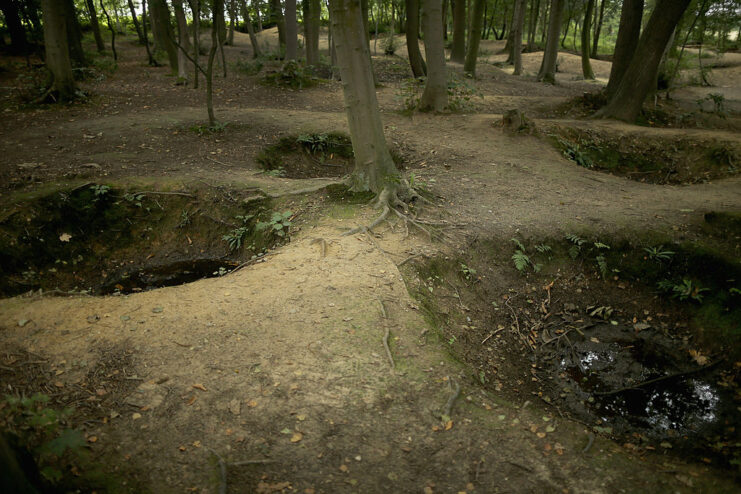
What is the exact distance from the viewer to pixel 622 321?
17.0 ft

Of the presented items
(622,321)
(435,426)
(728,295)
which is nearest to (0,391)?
(435,426)

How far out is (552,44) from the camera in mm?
16281

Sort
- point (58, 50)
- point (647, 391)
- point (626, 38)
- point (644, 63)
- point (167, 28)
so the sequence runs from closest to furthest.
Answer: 1. point (647, 391)
2. point (644, 63)
3. point (58, 50)
4. point (626, 38)
5. point (167, 28)

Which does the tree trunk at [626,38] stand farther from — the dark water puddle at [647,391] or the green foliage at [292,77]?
the green foliage at [292,77]

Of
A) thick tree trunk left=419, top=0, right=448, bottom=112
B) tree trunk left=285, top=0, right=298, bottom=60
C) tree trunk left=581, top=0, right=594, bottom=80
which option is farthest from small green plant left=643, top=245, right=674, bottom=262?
tree trunk left=581, top=0, right=594, bottom=80

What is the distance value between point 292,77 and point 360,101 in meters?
9.03

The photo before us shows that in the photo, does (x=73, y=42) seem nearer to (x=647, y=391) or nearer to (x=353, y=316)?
(x=353, y=316)

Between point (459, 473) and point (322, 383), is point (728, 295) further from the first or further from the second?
point (322, 383)

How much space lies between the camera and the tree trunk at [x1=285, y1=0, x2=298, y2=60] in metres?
13.4

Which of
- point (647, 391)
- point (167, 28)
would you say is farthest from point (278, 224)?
point (167, 28)

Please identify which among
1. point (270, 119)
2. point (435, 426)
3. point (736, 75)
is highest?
point (736, 75)

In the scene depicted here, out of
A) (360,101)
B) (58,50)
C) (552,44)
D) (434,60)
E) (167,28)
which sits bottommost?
(360,101)

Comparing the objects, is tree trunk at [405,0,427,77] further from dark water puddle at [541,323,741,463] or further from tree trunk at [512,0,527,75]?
dark water puddle at [541,323,741,463]

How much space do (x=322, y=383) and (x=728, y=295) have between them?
15.9 ft
